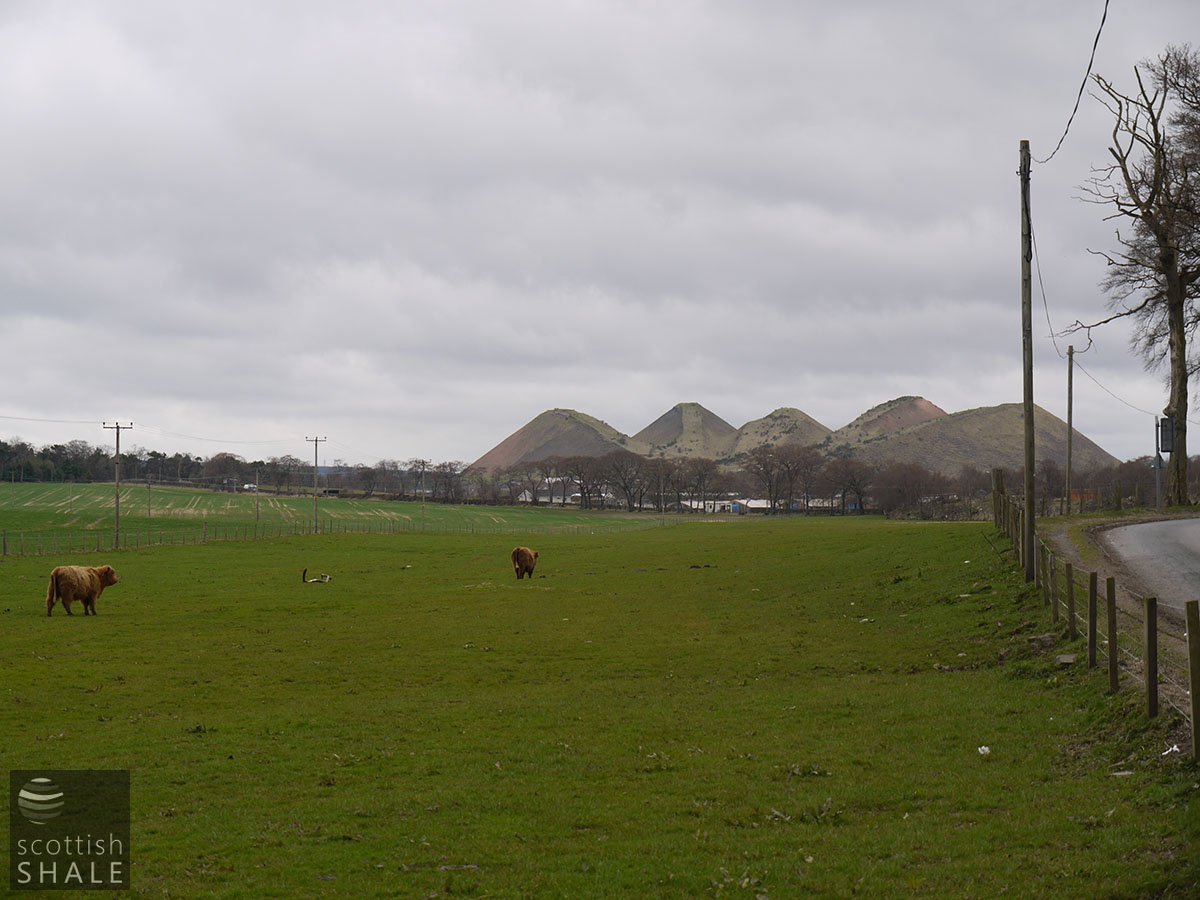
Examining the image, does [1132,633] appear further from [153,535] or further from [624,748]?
[153,535]

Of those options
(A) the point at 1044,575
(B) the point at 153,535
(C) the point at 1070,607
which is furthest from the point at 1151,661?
(B) the point at 153,535

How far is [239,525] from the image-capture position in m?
107

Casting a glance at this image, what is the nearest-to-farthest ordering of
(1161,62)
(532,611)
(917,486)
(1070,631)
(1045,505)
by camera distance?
1. (1070,631)
2. (532,611)
3. (1161,62)
4. (1045,505)
5. (917,486)

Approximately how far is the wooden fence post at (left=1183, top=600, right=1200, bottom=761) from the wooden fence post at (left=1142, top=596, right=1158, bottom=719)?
1394 millimetres

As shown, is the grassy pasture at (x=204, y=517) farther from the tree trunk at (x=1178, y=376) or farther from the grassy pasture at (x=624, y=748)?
the tree trunk at (x=1178, y=376)

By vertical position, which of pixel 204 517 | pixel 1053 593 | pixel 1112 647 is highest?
pixel 1053 593

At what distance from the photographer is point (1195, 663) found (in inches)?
416

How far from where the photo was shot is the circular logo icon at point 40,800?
11.4 m

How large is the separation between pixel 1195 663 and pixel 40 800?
43.8ft

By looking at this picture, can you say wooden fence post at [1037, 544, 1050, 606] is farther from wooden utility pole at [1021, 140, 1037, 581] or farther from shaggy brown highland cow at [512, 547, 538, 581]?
shaggy brown highland cow at [512, 547, 538, 581]

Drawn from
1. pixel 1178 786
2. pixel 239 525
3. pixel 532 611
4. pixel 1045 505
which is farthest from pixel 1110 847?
pixel 239 525

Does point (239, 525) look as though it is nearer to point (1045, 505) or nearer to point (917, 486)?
point (1045, 505)

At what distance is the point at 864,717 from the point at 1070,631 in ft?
18.4

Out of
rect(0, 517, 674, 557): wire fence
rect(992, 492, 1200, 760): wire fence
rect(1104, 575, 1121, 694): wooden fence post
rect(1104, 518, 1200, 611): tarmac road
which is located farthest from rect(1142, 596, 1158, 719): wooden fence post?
rect(0, 517, 674, 557): wire fence
